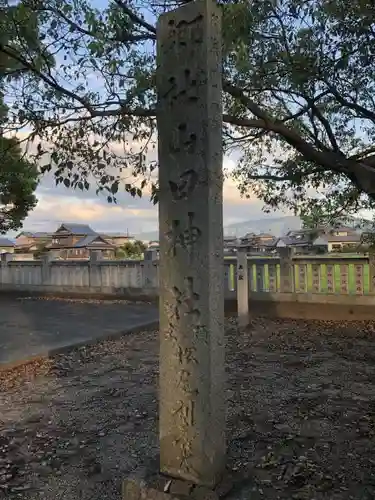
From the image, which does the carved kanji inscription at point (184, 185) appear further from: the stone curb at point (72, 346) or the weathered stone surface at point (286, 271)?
the weathered stone surface at point (286, 271)

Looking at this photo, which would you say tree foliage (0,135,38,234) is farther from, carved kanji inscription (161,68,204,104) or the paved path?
carved kanji inscription (161,68,204,104)

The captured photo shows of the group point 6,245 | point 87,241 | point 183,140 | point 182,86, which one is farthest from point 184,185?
point 87,241

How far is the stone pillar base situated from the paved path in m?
3.71

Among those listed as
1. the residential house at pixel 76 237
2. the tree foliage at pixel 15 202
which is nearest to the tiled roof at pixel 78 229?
the residential house at pixel 76 237

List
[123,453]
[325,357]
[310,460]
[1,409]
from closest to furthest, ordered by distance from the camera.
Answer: [310,460] < [123,453] < [1,409] < [325,357]

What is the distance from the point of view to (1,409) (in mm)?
4035

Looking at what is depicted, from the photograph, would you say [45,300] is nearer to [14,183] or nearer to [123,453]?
[14,183]

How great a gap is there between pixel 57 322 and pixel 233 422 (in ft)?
18.6

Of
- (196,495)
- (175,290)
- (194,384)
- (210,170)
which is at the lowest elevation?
(196,495)

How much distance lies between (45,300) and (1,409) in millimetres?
8438

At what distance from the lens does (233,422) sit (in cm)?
349

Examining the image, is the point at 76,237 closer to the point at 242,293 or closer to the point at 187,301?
the point at 242,293

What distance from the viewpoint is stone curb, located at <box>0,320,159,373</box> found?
5341 mm

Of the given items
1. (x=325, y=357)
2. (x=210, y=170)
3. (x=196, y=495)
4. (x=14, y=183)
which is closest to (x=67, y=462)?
(x=196, y=495)
